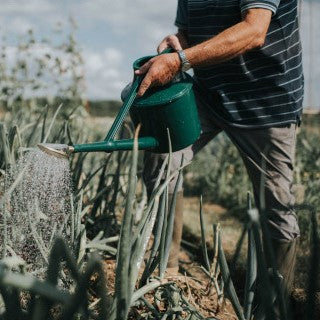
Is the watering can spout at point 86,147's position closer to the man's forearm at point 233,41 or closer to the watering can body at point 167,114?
the watering can body at point 167,114

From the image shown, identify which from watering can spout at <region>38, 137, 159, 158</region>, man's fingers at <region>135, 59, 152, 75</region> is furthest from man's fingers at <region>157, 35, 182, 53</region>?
watering can spout at <region>38, 137, 159, 158</region>

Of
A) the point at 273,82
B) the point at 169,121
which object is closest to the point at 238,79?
the point at 273,82

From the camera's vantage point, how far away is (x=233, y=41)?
1.73 m

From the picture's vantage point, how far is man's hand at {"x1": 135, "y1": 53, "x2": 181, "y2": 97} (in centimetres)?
165

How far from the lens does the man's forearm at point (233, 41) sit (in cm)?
173

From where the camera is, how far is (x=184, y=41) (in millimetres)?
2281

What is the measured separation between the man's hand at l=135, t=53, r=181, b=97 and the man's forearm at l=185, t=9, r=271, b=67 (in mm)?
61

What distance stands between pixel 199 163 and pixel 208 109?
2569mm

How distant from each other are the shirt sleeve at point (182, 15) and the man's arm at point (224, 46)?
527 mm

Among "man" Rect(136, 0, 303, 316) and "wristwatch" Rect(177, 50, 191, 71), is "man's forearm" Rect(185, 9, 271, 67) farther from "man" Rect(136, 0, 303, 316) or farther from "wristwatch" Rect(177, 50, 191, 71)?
"man" Rect(136, 0, 303, 316)

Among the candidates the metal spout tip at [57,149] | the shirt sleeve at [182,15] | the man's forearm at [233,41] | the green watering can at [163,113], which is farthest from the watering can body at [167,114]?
the shirt sleeve at [182,15]

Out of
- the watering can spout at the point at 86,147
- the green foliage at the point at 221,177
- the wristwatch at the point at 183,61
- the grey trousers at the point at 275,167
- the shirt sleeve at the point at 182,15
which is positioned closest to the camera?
the watering can spout at the point at 86,147

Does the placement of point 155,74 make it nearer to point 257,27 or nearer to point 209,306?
point 257,27

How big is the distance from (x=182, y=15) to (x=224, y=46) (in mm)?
608
